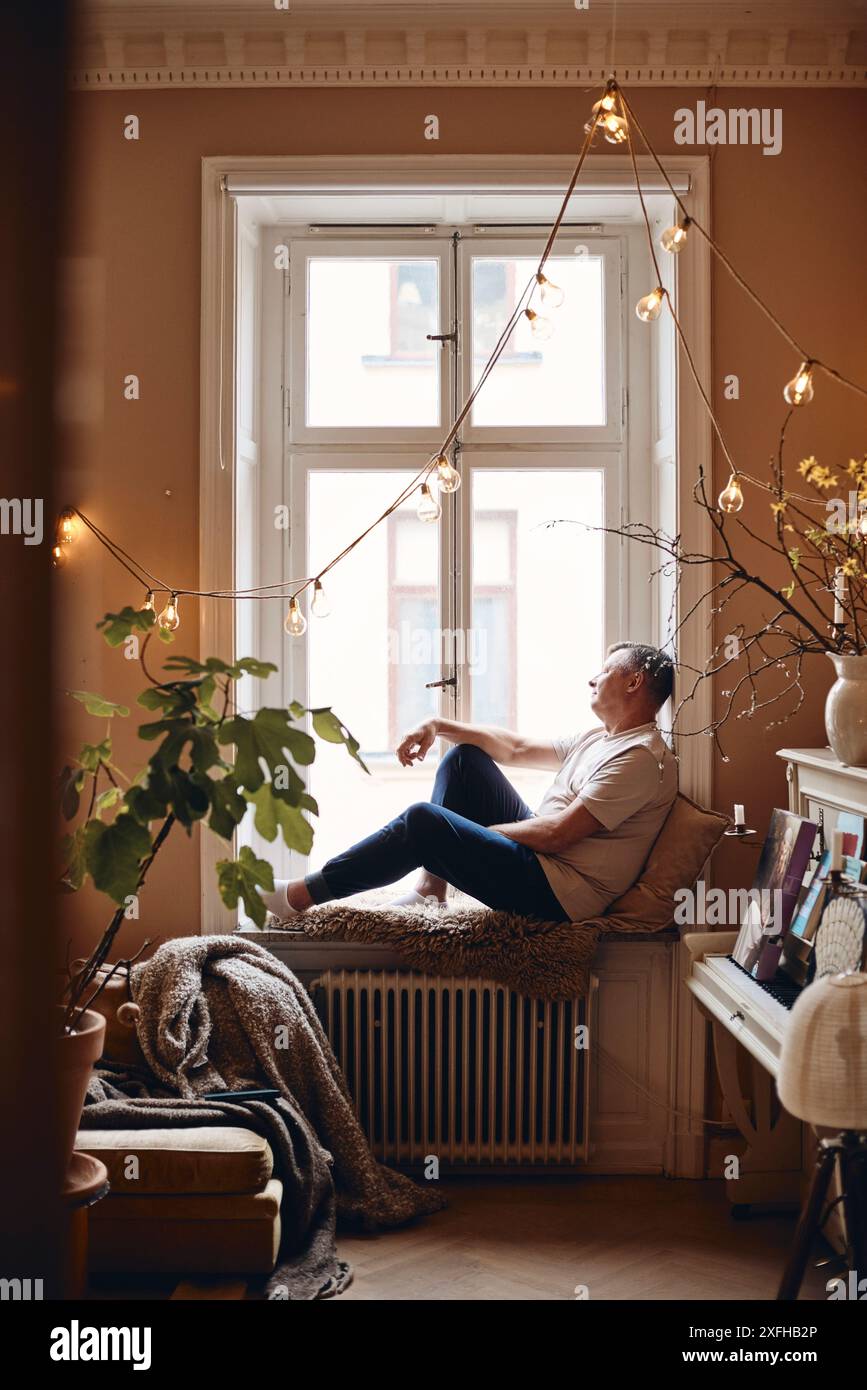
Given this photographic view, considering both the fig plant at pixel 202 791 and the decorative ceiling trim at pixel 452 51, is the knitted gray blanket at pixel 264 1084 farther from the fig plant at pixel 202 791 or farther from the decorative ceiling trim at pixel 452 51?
the decorative ceiling trim at pixel 452 51

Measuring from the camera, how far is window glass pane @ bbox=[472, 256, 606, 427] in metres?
3.16

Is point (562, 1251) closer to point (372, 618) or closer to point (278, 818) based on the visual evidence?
point (278, 818)

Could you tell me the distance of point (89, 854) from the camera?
1.27 meters

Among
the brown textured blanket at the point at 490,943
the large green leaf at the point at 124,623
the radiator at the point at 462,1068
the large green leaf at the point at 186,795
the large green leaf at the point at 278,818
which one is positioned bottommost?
the radiator at the point at 462,1068

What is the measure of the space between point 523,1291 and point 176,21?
326 cm

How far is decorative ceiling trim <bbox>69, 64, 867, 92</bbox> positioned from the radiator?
2.42m

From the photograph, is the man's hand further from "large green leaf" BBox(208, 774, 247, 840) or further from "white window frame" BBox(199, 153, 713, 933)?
"large green leaf" BBox(208, 774, 247, 840)

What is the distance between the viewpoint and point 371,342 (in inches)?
125

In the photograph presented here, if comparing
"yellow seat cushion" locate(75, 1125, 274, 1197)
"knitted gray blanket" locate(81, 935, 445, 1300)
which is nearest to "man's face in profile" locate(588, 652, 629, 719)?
"knitted gray blanket" locate(81, 935, 445, 1300)

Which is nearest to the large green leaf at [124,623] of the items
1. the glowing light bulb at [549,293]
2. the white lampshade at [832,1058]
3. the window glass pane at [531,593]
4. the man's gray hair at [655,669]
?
the glowing light bulb at [549,293]

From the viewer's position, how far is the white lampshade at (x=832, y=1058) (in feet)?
5.25

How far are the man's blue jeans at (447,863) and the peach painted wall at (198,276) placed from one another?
454 millimetres
